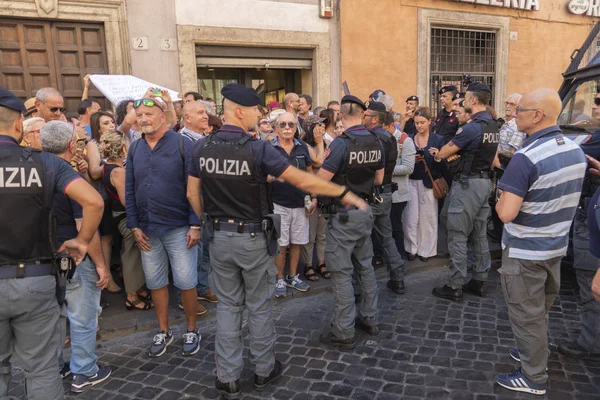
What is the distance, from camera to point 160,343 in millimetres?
3750

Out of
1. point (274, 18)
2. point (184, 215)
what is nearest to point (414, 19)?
point (274, 18)

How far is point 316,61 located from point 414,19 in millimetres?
2828

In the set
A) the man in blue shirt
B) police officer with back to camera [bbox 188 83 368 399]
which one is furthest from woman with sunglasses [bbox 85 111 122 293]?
police officer with back to camera [bbox 188 83 368 399]

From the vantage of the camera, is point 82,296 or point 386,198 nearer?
point 82,296

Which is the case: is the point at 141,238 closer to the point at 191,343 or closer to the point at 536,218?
the point at 191,343

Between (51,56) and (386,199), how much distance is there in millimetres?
6204

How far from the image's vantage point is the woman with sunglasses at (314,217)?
197 inches

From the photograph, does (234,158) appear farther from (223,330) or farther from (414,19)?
(414,19)

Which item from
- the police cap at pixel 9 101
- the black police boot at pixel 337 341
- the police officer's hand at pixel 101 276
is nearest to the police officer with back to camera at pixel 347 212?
the black police boot at pixel 337 341

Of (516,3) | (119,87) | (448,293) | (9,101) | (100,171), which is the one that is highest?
(516,3)

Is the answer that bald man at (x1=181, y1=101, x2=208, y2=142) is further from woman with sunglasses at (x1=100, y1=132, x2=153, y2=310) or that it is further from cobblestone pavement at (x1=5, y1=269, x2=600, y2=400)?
cobblestone pavement at (x1=5, y1=269, x2=600, y2=400)

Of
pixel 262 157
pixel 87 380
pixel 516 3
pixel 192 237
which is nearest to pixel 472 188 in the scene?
pixel 262 157

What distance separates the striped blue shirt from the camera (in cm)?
282

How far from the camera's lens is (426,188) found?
566 centimetres
